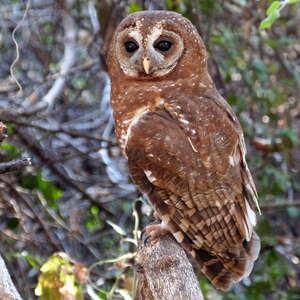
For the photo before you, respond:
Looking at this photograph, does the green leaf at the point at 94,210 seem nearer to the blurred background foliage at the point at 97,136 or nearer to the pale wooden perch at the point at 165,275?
the blurred background foliage at the point at 97,136

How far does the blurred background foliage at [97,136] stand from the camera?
3.93 m

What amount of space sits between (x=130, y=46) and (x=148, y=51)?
14cm

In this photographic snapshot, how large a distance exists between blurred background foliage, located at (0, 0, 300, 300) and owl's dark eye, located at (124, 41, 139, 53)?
0.77 metres

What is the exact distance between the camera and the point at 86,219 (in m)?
4.51

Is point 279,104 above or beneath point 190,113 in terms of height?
beneath

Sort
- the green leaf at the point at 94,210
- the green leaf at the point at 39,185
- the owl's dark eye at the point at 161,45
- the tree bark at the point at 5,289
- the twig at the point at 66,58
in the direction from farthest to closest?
the twig at the point at 66,58 < the green leaf at the point at 94,210 < the green leaf at the point at 39,185 < the owl's dark eye at the point at 161,45 < the tree bark at the point at 5,289

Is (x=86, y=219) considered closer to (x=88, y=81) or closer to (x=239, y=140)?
(x=88, y=81)

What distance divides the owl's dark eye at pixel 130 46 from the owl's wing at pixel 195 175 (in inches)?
14.4

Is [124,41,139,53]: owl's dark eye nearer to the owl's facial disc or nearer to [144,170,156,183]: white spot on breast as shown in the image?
the owl's facial disc

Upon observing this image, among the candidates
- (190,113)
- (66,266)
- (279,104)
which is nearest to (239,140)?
(190,113)

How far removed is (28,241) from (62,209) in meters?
0.61

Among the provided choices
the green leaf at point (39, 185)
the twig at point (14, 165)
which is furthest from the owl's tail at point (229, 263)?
the twig at point (14, 165)

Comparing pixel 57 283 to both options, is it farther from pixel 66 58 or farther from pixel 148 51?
pixel 66 58

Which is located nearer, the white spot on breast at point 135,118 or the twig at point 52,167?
the white spot on breast at point 135,118
